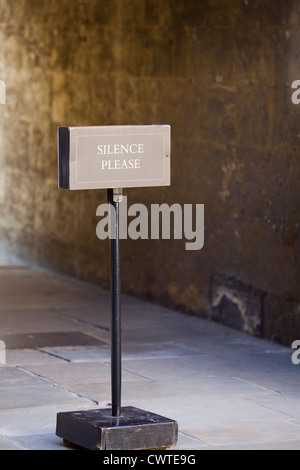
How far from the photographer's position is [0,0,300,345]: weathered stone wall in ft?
27.7

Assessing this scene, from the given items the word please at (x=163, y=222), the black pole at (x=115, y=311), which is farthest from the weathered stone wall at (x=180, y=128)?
the black pole at (x=115, y=311)

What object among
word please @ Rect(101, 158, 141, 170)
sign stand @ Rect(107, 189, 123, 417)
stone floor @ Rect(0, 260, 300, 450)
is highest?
word please @ Rect(101, 158, 141, 170)

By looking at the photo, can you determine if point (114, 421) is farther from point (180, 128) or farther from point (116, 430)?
point (180, 128)

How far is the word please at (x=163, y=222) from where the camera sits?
938cm

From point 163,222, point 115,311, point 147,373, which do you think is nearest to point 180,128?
point 163,222

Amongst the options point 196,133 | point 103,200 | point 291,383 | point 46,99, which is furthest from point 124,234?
point 291,383

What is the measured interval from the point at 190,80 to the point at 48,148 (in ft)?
8.35

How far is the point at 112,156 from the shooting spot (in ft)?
18.8

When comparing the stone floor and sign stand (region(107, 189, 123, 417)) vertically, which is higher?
sign stand (region(107, 189, 123, 417))

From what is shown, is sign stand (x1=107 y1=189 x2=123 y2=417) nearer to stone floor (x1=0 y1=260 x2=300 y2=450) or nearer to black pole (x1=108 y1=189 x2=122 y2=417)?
black pole (x1=108 y1=189 x2=122 y2=417)

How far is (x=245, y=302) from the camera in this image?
8805 mm

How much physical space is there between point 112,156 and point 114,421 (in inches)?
50.2

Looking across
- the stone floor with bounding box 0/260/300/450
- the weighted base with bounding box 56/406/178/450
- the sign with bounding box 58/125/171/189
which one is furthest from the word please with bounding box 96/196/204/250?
the weighted base with bounding box 56/406/178/450

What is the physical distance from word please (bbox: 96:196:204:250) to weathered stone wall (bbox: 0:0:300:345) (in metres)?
0.08
